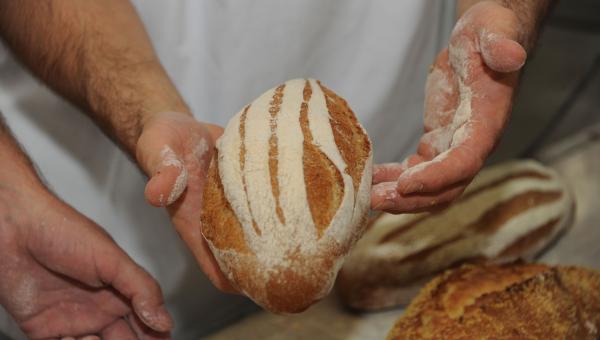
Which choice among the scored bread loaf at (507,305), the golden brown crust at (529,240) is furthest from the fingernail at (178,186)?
the golden brown crust at (529,240)

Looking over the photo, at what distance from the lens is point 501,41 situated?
987 millimetres

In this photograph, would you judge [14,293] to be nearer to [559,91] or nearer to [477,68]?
[477,68]

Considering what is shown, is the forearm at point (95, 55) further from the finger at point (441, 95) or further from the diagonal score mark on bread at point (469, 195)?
the diagonal score mark on bread at point (469, 195)

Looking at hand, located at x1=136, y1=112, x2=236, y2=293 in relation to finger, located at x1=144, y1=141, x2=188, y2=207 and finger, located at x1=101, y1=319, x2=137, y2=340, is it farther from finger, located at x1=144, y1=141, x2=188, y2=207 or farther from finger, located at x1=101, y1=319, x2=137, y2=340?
finger, located at x1=101, y1=319, x2=137, y2=340

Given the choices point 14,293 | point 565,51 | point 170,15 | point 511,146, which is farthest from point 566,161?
point 14,293

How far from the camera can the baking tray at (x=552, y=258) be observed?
1.42m

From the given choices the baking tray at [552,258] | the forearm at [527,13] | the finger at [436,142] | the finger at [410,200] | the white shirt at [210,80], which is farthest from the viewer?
the baking tray at [552,258]

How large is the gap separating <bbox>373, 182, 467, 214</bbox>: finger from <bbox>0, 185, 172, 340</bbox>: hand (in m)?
0.45

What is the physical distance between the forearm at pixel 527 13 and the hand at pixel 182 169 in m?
0.57

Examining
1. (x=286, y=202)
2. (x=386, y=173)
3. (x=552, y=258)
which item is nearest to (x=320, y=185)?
(x=286, y=202)

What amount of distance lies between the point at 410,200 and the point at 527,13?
484 millimetres

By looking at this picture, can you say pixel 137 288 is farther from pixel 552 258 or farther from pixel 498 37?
pixel 552 258

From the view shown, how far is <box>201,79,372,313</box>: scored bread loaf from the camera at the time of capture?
33.7 inches

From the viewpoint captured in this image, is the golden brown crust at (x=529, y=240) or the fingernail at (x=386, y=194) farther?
the golden brown crust at (x=529, y=240)
